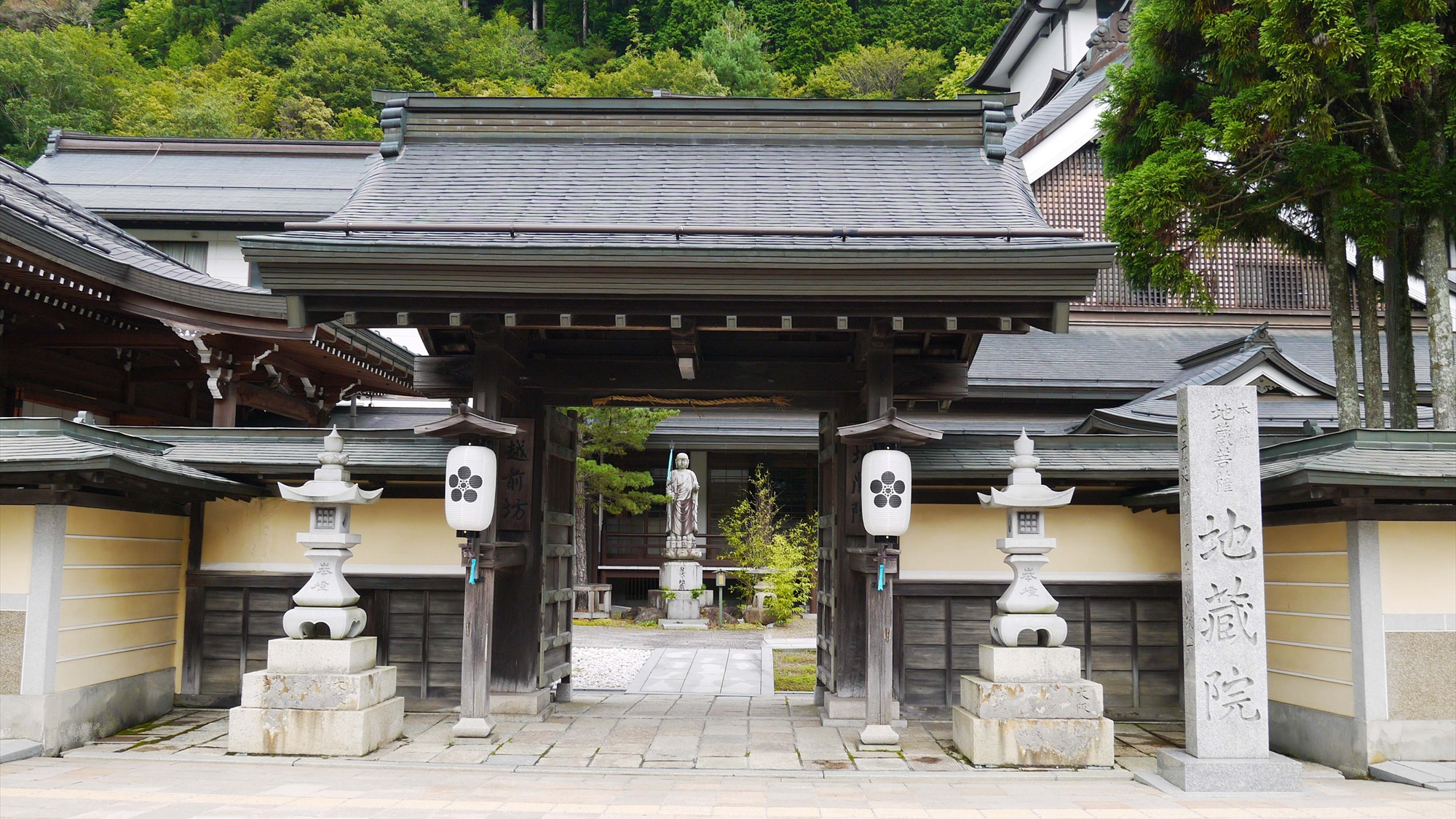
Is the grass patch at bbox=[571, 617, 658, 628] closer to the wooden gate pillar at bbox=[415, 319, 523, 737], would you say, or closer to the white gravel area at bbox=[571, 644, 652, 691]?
the white gravel area at bbox=[571, 644, 652, 691]

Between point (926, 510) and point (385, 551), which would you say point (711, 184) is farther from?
point (385, 551)

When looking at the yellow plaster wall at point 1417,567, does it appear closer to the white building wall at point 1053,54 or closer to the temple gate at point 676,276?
the temple gate at point 676,276

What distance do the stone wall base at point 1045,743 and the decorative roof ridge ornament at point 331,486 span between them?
210 inches

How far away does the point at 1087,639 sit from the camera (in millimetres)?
9055

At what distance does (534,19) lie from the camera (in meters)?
43.3

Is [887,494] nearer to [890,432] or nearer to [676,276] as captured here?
[890,432]

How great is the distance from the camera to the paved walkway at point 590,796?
578 centimetres

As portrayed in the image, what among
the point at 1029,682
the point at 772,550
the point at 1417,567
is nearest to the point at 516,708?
the point at 1029,682

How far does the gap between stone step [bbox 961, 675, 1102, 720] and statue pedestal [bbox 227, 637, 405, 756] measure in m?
4.78

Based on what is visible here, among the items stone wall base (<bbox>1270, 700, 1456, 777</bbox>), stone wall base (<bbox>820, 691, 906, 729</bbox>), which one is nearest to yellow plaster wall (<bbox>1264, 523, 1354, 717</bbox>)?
stone wall base (<bbox>1270, 700, 1456, 777</bbox>)

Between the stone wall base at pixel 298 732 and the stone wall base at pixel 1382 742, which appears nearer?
the stone wall base at pixel 1382 742

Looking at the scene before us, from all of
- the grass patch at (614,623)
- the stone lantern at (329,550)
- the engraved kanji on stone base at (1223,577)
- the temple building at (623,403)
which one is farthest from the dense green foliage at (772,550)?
the engraved kanji on stone base at (1223,577)

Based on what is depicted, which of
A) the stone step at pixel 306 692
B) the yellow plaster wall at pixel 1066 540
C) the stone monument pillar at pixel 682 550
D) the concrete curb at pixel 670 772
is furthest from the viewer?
the stone monument pillar at pixel 682 550

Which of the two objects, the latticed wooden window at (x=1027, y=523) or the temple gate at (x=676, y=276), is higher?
the temple gate at (x=676, y=276)
